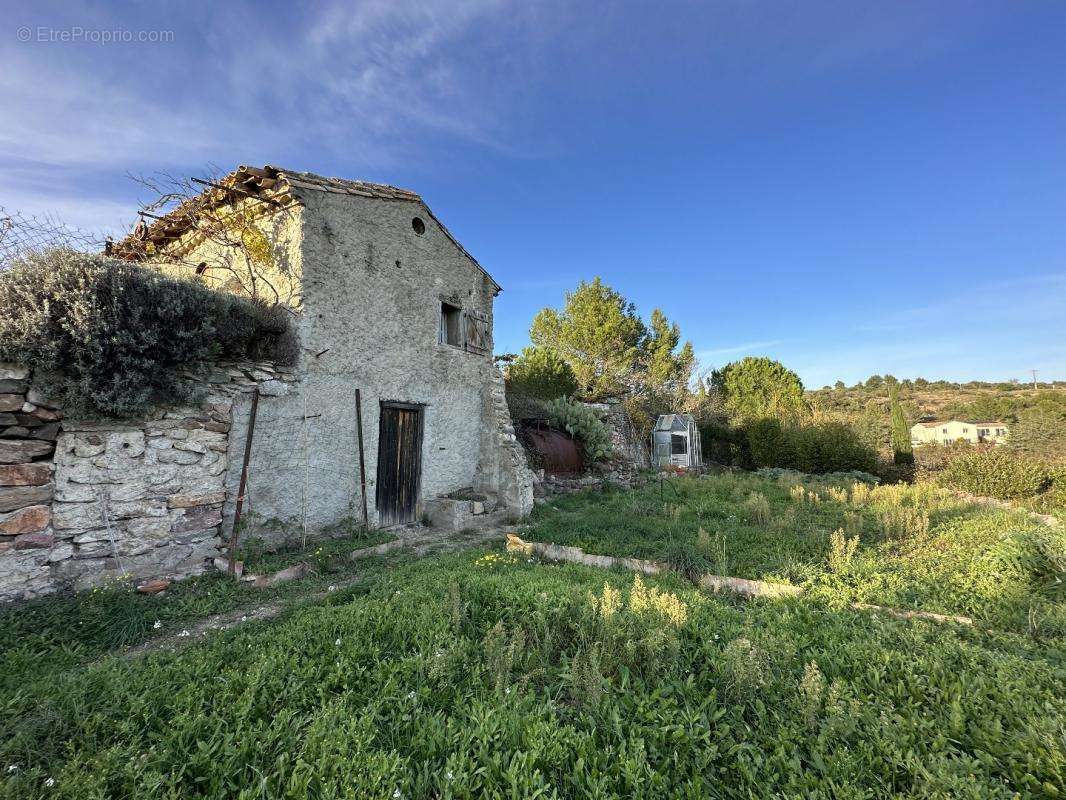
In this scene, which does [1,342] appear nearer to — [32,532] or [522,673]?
[32,532]

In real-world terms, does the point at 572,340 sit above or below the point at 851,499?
A: above

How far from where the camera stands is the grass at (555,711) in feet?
7.02

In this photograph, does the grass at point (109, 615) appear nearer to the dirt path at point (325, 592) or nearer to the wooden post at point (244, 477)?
the dirt path at point (325, 592)

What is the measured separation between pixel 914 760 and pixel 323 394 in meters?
7.33

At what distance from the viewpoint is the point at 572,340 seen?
24406mm

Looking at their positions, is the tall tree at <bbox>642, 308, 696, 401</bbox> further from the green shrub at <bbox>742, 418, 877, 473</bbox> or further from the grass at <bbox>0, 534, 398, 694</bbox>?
the grass at <bbox>0, 534, 398, 694</bbox>

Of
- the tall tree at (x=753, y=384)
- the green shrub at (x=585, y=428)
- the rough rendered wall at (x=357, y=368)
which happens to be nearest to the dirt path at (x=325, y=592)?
the rough rendered wall at (x=357, y=368)

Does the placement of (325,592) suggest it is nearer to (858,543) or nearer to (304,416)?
(304,416)

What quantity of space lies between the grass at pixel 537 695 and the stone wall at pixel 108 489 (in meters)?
0.52

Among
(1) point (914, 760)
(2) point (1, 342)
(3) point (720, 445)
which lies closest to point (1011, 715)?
(1) point (914, 760)

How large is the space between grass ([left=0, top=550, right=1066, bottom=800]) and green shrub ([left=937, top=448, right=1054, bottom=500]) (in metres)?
8.52

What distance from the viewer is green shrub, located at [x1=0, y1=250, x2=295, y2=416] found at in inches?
167

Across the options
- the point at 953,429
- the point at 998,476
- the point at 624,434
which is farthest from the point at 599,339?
the point at 953,429

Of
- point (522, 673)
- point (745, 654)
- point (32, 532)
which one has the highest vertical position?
point (32, 532)
